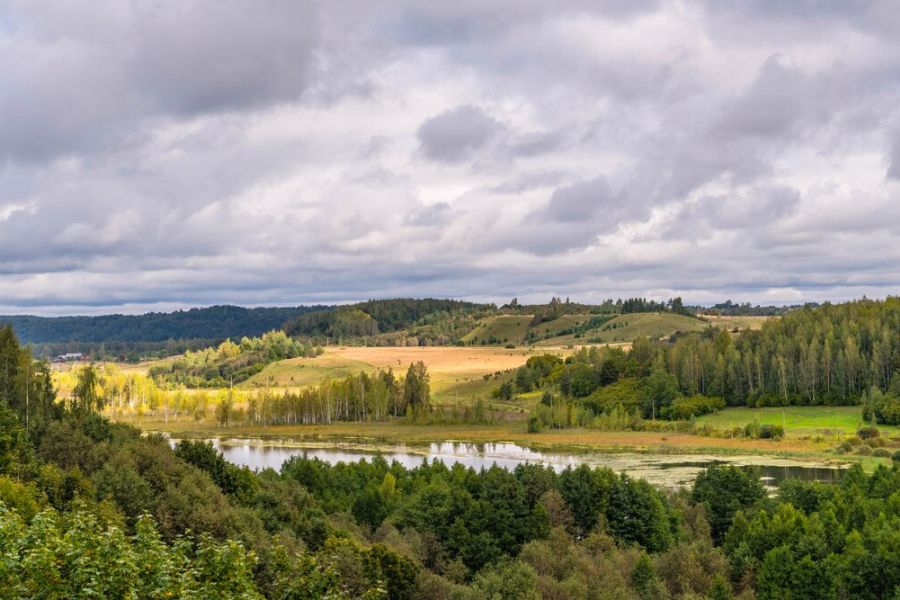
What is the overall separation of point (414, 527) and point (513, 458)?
69668mm

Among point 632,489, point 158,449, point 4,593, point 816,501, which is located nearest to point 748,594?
point 632,489

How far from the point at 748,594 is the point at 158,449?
2062 inches

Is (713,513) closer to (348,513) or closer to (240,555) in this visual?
(348,513)

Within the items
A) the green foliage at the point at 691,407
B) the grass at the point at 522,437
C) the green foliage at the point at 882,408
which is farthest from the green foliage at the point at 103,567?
the green foliage at the point at 691,407

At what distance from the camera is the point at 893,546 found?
2073 inches

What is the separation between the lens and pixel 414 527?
227 ft

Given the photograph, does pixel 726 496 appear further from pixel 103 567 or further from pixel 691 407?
pixel 691 407

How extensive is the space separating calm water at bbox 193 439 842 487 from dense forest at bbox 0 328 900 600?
24.0 metres

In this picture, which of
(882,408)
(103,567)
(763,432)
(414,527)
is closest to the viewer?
(103,567)

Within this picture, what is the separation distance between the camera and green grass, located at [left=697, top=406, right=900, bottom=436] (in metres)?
153

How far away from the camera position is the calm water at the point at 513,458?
11238 centimetres

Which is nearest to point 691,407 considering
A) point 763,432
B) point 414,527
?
point 763,432

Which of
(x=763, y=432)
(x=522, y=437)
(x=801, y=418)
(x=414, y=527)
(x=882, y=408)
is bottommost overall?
(x=522, y=437)

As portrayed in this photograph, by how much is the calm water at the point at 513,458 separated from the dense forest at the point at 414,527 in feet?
78.8
